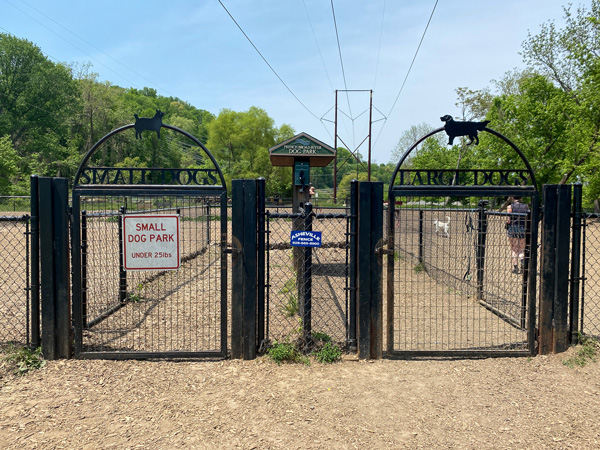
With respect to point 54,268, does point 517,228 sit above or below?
above

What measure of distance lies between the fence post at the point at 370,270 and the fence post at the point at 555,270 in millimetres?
1665

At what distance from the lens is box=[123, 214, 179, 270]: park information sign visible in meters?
4.08

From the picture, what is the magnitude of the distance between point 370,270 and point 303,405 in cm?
142

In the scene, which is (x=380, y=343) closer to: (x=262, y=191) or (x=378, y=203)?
(x=378, y=203)

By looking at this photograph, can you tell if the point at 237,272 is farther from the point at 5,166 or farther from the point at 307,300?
the point at 5,166

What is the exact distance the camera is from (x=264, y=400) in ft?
10.9

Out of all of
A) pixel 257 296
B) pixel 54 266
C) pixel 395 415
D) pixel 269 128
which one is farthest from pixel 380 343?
pixel 269 128

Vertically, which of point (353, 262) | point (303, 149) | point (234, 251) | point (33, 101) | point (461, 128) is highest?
point (33, 101)

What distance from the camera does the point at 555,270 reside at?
416 cm

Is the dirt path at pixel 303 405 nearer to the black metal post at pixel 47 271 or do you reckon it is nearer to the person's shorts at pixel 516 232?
the black metal post at pixel 47 271

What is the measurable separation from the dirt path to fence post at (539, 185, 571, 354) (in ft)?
0.75

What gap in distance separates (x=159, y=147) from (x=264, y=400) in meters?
58.7

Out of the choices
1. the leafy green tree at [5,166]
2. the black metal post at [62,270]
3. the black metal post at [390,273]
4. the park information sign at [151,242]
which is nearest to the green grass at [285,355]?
the black metal post at [390,273]

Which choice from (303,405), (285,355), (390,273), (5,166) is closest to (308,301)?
(285,355)
